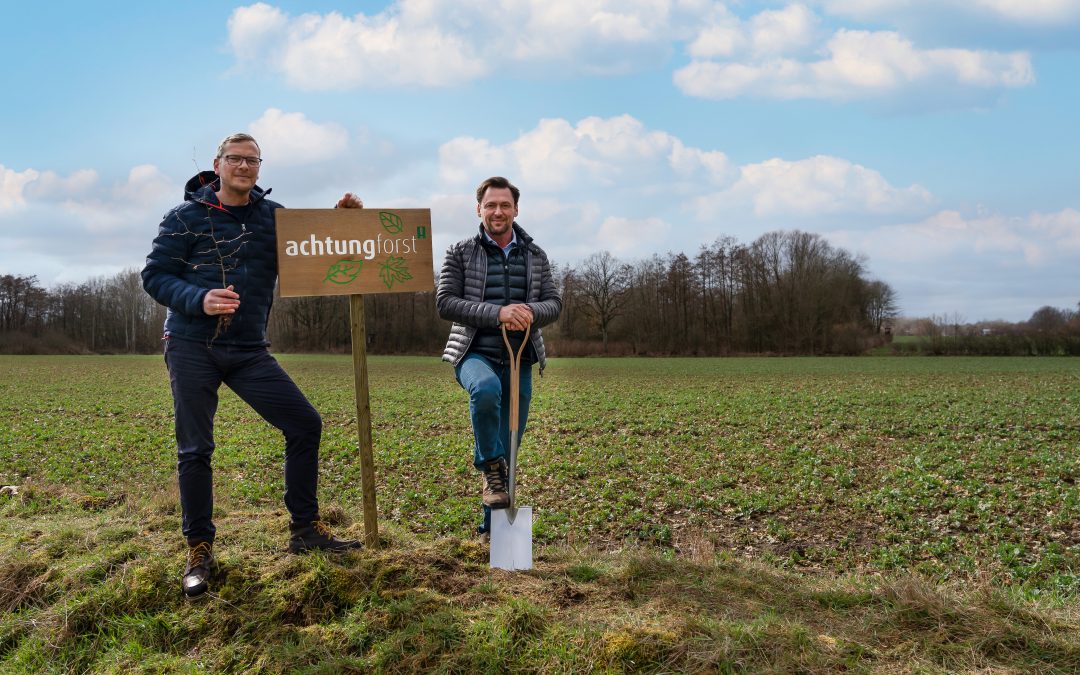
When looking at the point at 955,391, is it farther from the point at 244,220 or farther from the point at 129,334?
the point at 129,334

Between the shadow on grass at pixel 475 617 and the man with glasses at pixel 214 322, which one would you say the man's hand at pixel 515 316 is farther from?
the shadow on grass at pixel 475 617

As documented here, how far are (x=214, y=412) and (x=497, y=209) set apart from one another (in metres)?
2.06

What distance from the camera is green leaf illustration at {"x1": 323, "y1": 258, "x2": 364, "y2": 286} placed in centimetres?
445

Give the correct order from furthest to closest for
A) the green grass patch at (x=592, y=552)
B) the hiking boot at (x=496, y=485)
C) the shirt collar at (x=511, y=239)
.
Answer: the shirt collar at (x=511, y=239)
the hiking boot at (x=496, y=485)
the green grass patch at (x=592, y=552)

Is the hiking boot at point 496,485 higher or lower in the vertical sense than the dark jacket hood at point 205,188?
lower

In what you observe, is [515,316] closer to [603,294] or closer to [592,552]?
[592,552]

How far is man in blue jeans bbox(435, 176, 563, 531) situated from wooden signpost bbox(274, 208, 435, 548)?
0.24m

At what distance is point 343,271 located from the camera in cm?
450

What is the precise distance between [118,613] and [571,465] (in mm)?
7197

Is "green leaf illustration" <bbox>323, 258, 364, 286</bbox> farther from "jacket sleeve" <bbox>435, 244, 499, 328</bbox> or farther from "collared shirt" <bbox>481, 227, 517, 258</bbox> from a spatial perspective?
"collared shirt" <bbox>481, 227, 517, 258</bbox>

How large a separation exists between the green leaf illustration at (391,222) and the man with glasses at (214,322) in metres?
0.69

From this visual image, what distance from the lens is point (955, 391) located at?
2244 centimetres

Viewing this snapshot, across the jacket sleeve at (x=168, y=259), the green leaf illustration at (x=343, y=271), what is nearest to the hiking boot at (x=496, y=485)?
the green leaf illustration at (x=343, y=271)

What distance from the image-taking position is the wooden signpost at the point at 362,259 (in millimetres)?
4344
